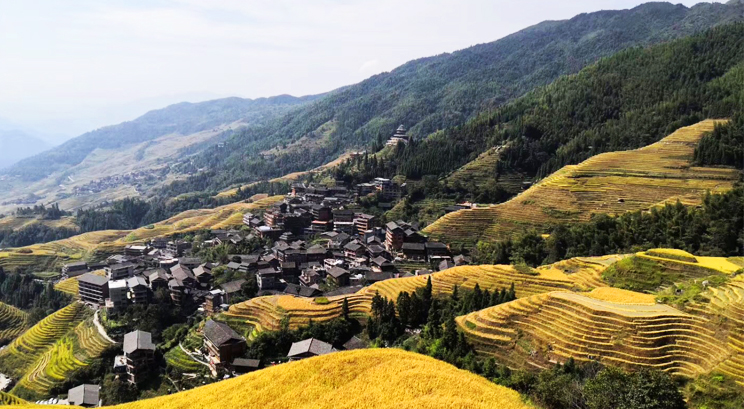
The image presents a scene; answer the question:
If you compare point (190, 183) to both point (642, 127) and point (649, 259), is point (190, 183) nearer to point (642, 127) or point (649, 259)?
point (642, 127)

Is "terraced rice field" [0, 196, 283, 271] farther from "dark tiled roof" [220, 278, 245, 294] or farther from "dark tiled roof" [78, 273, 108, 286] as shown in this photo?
"dark tiled roof" [220, 278, 245, 294]

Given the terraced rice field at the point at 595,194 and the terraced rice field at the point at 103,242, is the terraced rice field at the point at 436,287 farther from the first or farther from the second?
the terraced rice field at the point at 103,242

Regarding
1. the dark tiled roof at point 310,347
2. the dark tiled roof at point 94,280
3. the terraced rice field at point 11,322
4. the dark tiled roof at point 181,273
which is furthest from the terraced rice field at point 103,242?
the dark tiled roof at point 310,347

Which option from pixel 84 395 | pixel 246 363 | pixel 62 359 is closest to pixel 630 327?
pixel 246 363

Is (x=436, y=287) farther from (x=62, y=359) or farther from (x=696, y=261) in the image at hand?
(x=62, y=359)

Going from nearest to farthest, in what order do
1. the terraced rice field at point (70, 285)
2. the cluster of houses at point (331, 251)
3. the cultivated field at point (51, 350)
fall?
the cultivated field at point (51, 350) < the cluster of houses at point (331, 251) < the terraced rice field at point (70, 285)

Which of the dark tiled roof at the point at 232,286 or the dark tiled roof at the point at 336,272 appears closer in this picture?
the dark tiled roof at the point at 232,286

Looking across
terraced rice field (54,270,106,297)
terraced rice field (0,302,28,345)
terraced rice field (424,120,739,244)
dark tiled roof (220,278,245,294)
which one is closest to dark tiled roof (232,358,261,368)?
dark tiled roof (220,278,245,294)
